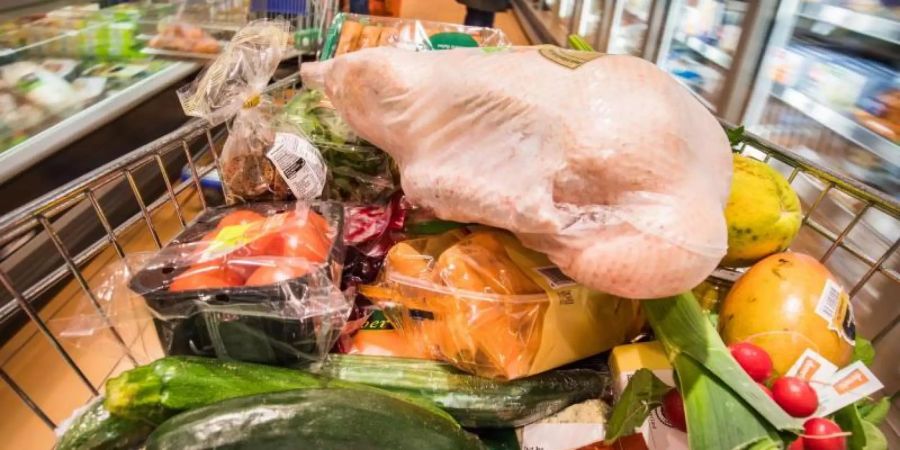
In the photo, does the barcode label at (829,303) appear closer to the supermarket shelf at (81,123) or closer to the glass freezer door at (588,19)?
the supermarket shelf at (81,123)

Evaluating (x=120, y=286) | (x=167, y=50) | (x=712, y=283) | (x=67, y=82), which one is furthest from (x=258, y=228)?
(x=167, y=50)

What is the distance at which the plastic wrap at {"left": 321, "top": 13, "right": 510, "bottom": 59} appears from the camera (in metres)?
1.01

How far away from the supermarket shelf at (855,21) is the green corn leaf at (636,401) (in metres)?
0.87

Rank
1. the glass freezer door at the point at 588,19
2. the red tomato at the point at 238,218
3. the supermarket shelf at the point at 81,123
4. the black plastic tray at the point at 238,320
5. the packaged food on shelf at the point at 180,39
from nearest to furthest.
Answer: the black plastic tray at the point at 238,320 → the red tomato at the point at 238,218 → the supermarket shelf at the point at 81,123 → the packaged food on shelf at the point at 180,39 → the glass freezer door at the point at 588,19

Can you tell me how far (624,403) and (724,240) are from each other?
179 millimetres

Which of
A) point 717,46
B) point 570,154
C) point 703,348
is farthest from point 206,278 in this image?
point 717,46

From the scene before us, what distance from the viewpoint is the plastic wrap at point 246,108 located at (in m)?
0.71

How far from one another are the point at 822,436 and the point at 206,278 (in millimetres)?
584

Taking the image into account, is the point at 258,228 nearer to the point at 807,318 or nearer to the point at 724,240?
the point at 724,240

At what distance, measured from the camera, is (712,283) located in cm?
65

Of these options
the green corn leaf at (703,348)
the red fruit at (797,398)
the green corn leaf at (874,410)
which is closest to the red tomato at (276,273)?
the green corn leaf at (703,348)

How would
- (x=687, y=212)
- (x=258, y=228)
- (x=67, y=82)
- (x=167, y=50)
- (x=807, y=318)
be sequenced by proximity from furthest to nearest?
(x=167, y=50), (x=67, y=82), (x=258, y=228), (x=807, y=318), (x=687, y=212)

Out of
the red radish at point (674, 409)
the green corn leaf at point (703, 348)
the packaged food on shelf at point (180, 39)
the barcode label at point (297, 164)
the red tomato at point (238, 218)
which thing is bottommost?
the red radish at point (674, 409)

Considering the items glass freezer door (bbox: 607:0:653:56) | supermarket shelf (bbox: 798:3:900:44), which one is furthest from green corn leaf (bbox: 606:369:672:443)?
glass freezer door (bbox: 607:0:653:56)
